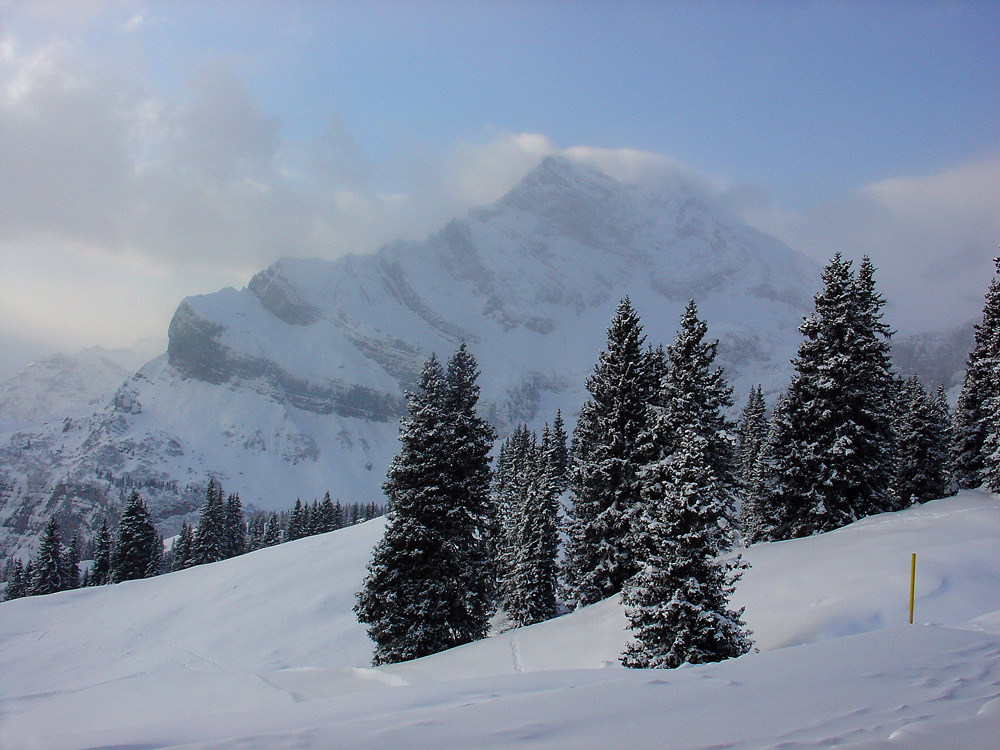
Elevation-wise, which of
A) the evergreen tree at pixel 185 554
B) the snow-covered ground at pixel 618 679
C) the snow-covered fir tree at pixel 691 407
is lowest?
the evergreen tree at pixel 185 554

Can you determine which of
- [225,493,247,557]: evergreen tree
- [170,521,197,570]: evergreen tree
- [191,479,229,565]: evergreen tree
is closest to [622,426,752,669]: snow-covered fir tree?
[191,479,229,565]: evergreen tree

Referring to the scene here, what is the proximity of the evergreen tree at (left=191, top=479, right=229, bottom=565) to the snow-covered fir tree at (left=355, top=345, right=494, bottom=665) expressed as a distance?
5463 cm

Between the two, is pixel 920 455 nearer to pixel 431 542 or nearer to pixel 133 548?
pixel 431 542

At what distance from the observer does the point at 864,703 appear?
588 centimetres

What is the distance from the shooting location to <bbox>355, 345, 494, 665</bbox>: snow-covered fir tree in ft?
66.0

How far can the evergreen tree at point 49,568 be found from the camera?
5984 cm

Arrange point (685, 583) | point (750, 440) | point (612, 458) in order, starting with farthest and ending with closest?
point (750, 440) → point (612, 458) → point (685, 583)

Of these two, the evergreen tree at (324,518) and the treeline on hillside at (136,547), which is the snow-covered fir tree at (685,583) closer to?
the treeline on hillside at (136,547)

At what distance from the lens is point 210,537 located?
220 feet

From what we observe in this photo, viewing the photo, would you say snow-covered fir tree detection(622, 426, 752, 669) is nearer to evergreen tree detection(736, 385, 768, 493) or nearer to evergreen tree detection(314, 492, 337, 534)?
evergreen tree detection(736, 385, 768, 493)

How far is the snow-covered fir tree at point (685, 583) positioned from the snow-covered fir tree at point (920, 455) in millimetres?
32793

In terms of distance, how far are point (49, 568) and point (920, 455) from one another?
80.3m

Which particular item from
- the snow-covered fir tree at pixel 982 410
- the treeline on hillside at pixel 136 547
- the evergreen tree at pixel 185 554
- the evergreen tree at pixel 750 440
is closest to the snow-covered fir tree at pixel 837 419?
the snow-covered fir tree at pixel 982 410

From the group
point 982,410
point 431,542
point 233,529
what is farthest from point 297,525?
point 982,410
